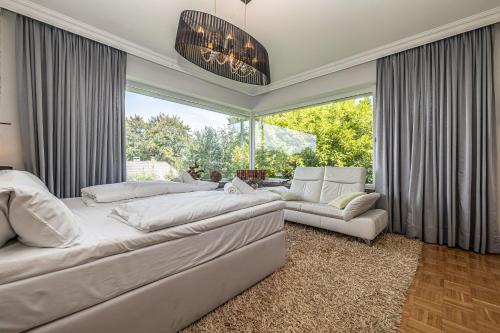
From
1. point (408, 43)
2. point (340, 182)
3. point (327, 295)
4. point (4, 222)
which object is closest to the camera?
point (4, 222)

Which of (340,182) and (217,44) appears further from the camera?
(340,182)

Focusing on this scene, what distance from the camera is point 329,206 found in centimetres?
310

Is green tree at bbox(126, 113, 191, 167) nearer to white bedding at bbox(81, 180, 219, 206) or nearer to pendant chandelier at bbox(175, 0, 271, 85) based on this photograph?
white bedding at bbox(81, 180, 219, 206)

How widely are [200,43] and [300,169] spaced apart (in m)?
2.83

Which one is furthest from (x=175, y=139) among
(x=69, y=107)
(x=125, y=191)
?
(x=125, y=191)

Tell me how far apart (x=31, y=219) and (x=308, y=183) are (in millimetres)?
3530

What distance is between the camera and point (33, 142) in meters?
2.36

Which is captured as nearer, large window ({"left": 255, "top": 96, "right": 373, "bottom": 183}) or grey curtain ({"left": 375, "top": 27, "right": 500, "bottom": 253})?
grey curtain ({"left": 375, "top": 27, "right": 500, "bottom": 253})

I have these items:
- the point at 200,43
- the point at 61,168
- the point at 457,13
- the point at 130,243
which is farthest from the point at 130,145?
the point at 457,13

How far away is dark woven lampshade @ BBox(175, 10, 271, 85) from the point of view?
72.5 inches

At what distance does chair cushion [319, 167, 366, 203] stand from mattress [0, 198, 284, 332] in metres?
2.33

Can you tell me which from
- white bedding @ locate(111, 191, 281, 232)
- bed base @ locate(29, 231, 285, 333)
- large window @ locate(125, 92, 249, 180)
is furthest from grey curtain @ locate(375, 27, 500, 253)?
large window @ locate(125, 92, 249, 180)

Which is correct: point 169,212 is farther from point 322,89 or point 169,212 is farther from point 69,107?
point 322,89

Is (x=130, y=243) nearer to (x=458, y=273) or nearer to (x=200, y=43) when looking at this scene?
(x=200, y=43)
